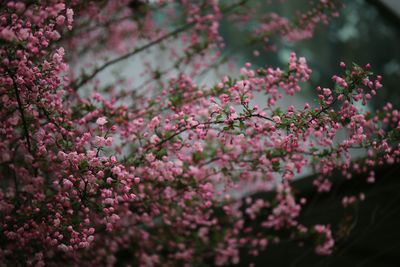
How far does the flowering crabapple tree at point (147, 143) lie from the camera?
2.02 metres

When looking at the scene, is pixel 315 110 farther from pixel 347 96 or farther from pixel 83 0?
pixel 83 0

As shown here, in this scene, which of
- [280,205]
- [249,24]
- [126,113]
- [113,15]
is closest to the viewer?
[126,113]

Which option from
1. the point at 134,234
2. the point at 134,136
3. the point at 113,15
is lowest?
the point at 134,234

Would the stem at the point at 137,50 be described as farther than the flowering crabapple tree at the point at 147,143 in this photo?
Yes

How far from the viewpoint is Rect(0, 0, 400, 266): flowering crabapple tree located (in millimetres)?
2023

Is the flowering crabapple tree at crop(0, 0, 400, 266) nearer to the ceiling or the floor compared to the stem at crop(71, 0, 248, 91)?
nearer to the floor

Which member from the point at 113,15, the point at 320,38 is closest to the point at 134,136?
the point at 113,15

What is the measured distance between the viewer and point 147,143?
2.58 meters

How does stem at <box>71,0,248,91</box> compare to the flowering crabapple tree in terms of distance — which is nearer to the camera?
the flowering crabapple tree

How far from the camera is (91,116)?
2799 millimetres

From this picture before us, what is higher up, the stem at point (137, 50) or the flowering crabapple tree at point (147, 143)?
the stem at point (137, 50)

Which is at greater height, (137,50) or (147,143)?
(137,50)

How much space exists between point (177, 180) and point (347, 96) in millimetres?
1241

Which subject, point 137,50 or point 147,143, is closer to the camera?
point 147,143
